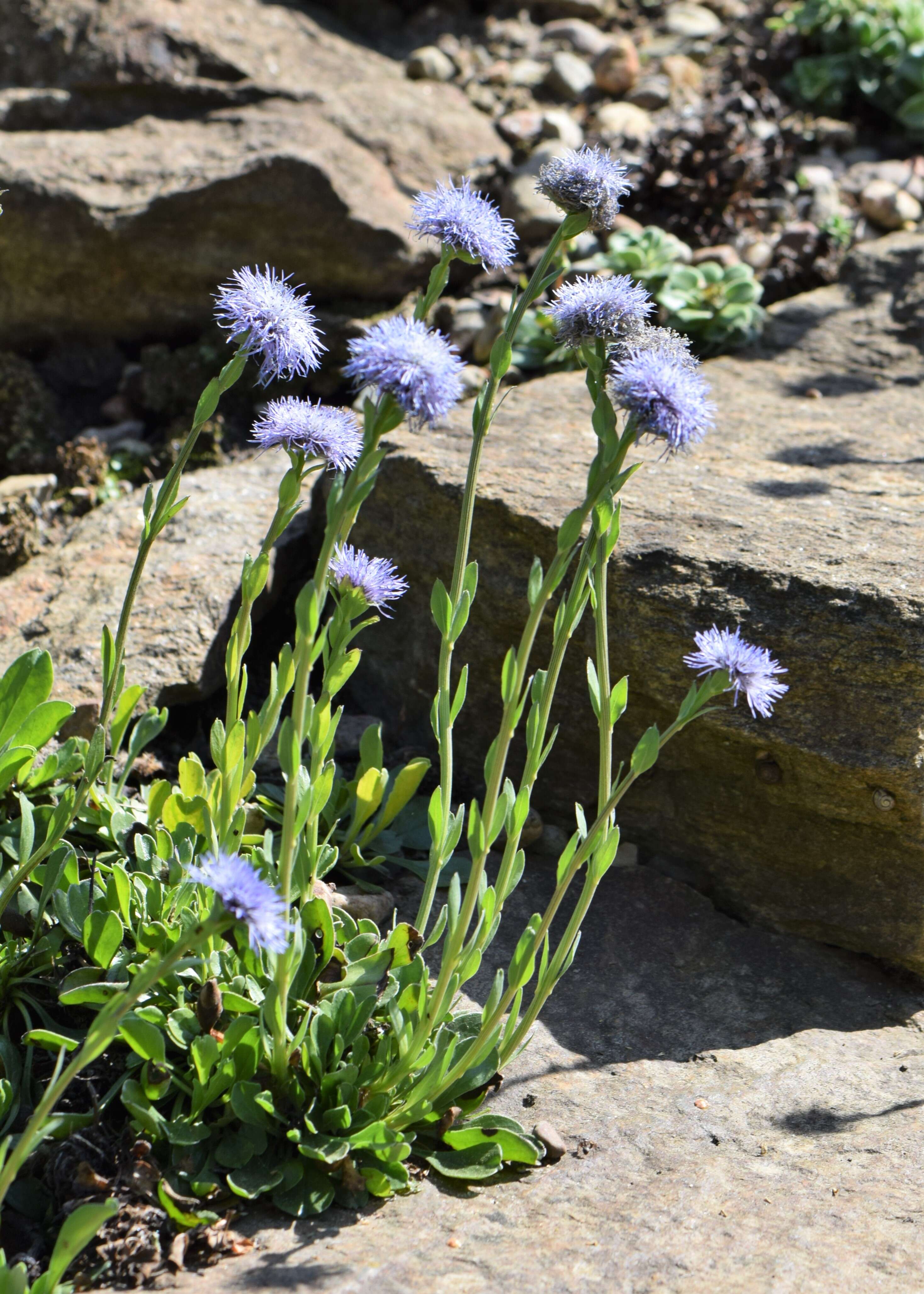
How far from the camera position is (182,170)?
5059 mm

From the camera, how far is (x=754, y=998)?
9.45 ft

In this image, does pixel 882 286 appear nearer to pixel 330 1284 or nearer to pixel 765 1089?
pixel 765 1089

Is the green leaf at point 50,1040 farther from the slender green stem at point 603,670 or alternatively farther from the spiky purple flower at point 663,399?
the spiky purple flower at point 663,399

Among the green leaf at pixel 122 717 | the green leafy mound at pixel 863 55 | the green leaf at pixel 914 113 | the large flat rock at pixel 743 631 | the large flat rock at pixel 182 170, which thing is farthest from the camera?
the green leafy mound at pixel 863 55

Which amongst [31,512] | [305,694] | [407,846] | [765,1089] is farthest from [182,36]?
[765,1089]

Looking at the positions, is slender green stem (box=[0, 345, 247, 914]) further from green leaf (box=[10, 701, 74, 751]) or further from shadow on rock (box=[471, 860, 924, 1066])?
shadow on rock (box=[471, 860, 924, 1066])

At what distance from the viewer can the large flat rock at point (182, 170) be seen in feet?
16.4

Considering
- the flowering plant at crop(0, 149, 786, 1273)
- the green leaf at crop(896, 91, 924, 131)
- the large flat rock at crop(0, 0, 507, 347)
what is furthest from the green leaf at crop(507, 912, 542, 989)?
the green leaf at crop(896, 91, 924, 131)

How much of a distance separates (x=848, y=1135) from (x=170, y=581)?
241cm

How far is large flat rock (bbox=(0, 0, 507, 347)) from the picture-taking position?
16.4ft

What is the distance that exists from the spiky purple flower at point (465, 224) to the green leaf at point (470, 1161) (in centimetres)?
160

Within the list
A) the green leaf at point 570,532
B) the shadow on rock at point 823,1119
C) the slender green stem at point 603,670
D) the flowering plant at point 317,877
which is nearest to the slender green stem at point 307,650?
the flowering plant at point 317,877

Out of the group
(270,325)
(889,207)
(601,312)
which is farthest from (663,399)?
(889,207)

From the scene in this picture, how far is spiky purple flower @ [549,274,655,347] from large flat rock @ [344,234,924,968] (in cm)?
109
